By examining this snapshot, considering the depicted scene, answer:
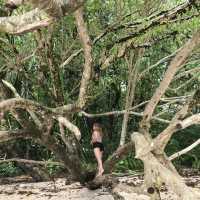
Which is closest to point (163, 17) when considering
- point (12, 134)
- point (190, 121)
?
point (190, 121)

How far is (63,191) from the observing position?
30.7 ft

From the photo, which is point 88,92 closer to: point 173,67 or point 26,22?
point 173,67

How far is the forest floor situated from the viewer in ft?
27.9

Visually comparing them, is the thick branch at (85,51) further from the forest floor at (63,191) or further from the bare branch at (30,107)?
the forest floor at (63,191)

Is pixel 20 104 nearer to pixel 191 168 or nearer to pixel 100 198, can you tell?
pixel 100 198

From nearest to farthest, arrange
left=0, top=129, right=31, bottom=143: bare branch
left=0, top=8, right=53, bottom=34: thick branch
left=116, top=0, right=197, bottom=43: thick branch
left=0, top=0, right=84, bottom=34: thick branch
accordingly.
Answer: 1. left=0, top=0, right=84, bottom=34: thick branch
2. left=0, top=8, right=53, bottom=34: thick branch
3. left=116, top=0, right=197, bottom=43: thick branch
4. left=0, top=129, right=31, bottom=143: bare branch

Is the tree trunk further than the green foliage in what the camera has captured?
No

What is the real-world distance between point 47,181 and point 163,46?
3934mm

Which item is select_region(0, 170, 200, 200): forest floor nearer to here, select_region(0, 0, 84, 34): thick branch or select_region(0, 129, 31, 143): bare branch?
select_region(0, 129, 31, 143): bare branch

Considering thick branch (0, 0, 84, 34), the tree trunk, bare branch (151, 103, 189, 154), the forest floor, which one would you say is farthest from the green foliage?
thick branch (0, 0, 84, 34)

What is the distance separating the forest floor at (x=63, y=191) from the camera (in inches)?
335

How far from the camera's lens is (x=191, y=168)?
39.8 ft

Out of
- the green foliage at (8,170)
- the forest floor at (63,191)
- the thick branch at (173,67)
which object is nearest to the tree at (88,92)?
the thick branch at (173,67)

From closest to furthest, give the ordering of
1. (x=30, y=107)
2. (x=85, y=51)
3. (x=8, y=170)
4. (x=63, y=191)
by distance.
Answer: (x=30, y=107), (x=85, y=51), (x=63, y=191), (x=8, y=170)
